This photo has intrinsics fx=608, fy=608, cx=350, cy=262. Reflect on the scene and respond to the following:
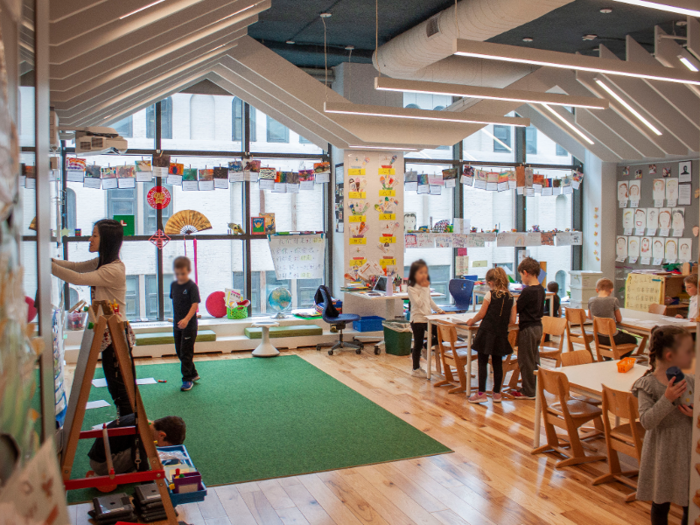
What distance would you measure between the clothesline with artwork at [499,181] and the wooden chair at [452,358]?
3.84 meters

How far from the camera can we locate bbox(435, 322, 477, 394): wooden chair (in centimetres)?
659

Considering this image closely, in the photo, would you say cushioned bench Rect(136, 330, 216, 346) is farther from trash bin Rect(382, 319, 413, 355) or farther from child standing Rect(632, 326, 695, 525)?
child standing Rect(632, 326, 695, 525)

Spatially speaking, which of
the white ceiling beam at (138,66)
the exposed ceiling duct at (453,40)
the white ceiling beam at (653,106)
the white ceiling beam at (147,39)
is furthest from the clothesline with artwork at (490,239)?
the white ceiling beam at (147,39)

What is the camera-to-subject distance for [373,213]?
940cm

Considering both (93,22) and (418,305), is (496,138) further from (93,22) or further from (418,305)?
(93,22)

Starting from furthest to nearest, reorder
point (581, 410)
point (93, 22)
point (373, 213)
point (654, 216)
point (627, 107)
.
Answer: point (654, 216)
point (373, 213)
point (627, 107)
point (581, 410)
point (93, 22)

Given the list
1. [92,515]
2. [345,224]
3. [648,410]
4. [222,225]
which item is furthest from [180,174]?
[648,410]

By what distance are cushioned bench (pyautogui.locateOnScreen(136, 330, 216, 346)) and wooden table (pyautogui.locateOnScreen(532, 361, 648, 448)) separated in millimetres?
5194

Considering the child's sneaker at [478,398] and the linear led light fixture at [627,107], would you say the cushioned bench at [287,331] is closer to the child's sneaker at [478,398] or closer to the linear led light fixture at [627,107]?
the child's sneaker at [478,398]

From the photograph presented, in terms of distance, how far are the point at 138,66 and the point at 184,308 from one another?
8.66 feet

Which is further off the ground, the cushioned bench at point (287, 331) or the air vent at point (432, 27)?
the air vent at point (432, 27)

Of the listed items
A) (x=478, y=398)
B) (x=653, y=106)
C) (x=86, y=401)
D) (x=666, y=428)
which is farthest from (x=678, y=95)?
(x=86, y=401)

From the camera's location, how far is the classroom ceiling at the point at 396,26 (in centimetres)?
715

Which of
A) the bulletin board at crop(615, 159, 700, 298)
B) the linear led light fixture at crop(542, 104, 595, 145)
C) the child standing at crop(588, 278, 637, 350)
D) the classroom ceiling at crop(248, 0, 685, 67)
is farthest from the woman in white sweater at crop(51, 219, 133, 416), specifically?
the bulletin board at crop(615, 159, 700, 298)
